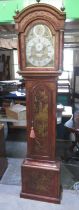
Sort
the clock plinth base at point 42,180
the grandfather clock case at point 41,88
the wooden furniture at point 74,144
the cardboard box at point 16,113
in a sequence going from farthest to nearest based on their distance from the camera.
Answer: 1. the cardboard box at point 16,113
2. the wooden furniture at point 74,144
3. the clock plinth base at point 42,180
4. the grandfather clock case at point 41,88

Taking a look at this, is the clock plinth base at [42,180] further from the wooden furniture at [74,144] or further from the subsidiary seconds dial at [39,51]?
the subsidiary seconds dial at [39,51]

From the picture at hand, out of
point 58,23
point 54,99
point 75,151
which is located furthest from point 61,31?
point 75,151

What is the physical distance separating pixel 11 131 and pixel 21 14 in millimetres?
2923

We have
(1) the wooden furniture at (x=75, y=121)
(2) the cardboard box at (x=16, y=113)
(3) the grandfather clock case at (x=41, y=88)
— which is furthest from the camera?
(2) the cardboard box at (x=16, y=113)

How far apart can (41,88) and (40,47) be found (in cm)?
36

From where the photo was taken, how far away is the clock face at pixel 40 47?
5.97ft

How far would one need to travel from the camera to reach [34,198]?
2232 millimetres

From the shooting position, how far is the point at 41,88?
6.46 ft

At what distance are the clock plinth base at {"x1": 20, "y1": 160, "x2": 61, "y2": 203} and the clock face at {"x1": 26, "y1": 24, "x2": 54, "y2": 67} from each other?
99 cm

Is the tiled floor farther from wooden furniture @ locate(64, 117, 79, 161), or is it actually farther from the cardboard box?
the cardboard box

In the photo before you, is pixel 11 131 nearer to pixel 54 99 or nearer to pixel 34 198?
pixel 34 198

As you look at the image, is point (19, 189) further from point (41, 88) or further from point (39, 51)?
point (39, 51)

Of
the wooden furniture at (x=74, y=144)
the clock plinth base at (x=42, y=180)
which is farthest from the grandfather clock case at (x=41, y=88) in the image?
the wooden furniture at (x=74, y=144)

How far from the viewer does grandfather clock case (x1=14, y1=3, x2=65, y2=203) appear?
178 cm
